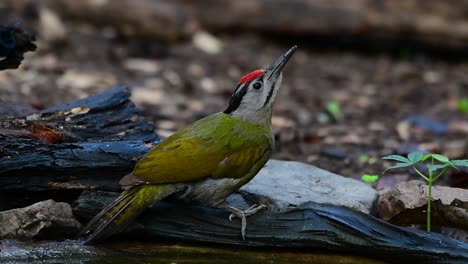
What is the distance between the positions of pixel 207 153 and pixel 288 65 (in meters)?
6.38

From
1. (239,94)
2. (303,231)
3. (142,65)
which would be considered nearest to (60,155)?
(239,94)

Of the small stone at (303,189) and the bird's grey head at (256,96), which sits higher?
the bird's grey head at (256,96)

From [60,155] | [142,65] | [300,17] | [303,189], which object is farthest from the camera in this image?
[300,17]

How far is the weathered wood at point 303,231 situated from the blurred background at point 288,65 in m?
3.10

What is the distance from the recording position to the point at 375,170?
A: 6.45 m

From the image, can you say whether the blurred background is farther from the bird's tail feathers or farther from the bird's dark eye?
the bird's tail feathers

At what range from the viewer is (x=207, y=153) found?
4262 millimetres

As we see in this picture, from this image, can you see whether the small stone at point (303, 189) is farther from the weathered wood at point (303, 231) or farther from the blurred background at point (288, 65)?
the blurred background at point (288, 65)

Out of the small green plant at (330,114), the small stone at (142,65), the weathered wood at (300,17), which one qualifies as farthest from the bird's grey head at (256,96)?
the weathered wood at (300,17)

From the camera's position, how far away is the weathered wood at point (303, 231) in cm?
404

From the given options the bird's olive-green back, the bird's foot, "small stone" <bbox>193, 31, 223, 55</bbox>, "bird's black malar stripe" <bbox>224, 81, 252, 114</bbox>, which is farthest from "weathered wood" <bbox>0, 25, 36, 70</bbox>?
"small stone" <bbox>193, 31, 223, 55</bbox>

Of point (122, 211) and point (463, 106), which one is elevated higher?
point (463, 106)

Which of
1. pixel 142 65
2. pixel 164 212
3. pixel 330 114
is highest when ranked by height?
pixel 142 65

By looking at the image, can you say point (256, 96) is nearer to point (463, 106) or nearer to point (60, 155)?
point (60, 155)
